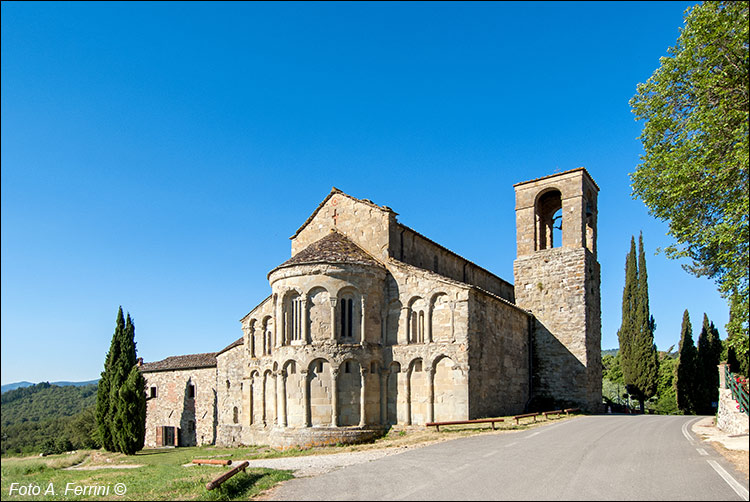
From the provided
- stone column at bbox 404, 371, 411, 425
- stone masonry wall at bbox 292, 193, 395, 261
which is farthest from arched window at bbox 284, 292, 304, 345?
stone column at bbox 404, 371, 411, 425

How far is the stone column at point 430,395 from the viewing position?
74.1 ft

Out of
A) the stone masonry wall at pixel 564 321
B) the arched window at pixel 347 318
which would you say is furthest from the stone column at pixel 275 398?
the stone masonry wall at pixel 564 321

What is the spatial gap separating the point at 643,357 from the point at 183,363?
34.8 m

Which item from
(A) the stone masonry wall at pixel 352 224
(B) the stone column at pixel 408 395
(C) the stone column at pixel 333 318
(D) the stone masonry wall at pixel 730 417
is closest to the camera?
(D) the stone masonry wall at pixel 730 417

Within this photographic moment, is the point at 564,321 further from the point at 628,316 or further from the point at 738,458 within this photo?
the point at 738,458

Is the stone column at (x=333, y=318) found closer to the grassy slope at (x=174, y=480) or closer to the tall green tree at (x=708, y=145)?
the grassy slope at (x=174, y=480)

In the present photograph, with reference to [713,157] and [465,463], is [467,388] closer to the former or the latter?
[465,463]

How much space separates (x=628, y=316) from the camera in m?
43.4

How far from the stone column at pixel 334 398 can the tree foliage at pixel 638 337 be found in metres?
28.9

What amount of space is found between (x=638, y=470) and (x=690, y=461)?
1949 millimetres

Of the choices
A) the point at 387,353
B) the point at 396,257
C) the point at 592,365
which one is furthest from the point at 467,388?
the point at 592,365

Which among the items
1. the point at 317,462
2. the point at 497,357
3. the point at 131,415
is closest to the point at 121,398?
the point at 131,415

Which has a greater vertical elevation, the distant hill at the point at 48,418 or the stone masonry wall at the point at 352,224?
the stone masonry wall at the point at 352,224

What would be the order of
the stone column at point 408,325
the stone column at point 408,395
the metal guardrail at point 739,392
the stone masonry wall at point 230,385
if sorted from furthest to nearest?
the stone masonry wall at point 230,385
the stone column at point 408,325
the stone column at point 408,395
the metal guardrail at point 739,392
